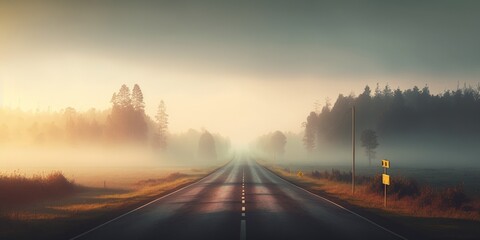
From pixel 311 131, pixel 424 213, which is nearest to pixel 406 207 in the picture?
pixel 424 213

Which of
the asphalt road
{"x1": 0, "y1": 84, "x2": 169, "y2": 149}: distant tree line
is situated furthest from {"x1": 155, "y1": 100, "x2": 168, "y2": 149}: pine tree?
the asphalt road

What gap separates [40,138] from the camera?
15100 centimetres

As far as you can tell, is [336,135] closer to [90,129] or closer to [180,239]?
[90,129]

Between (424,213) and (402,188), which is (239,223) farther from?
(402,188)

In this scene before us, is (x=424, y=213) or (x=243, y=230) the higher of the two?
(x=243, y=230)

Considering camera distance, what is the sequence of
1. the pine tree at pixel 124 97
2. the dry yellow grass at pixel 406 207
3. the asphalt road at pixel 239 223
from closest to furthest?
the asphalt road at pixel 239 223 < the dry yellow grass at pixel 406 207 < the pine tree at pixel 124 97

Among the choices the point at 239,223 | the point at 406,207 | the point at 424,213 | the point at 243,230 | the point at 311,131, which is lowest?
the point at 406,207

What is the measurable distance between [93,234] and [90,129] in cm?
12784

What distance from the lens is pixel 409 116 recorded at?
133m

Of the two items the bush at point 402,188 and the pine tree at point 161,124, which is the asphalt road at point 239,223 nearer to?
the bush at point 402,188

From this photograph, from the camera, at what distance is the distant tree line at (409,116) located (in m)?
131

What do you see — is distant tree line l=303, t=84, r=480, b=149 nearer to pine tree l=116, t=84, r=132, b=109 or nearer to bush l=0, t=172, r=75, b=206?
pine tree l=116, t=84, r=132, b=109

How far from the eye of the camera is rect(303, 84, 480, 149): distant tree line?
131 m

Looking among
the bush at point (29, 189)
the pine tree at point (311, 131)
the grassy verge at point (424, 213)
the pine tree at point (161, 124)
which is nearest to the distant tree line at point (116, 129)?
the pine tree at point (161, 124)
